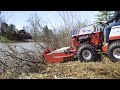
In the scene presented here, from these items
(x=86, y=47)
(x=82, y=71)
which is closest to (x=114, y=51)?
(x=86, y=47)

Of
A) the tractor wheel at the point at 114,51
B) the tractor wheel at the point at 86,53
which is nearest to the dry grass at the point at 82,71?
the tractor wheel at the point at 114,51

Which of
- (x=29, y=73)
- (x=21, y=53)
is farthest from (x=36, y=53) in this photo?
(x=29, y=73)

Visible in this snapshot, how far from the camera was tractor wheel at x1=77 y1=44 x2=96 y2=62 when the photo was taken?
22.4ft

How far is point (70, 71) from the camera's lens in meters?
6.07

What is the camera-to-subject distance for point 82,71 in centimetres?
597

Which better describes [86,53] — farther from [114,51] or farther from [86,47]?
[114,51]

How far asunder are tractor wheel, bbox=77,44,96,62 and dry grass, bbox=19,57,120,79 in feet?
0.96

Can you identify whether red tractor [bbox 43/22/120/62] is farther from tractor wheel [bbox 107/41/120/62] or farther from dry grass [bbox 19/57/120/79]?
dry grass [bbox 19/57/120/79]

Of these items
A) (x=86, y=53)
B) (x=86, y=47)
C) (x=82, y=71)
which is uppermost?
(x=86, y=47)

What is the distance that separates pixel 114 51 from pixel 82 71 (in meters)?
1.08

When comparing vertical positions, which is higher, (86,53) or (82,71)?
(86,53)

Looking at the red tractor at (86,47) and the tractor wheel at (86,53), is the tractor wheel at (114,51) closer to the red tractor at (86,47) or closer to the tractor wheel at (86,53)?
the red tractor at (86,47)

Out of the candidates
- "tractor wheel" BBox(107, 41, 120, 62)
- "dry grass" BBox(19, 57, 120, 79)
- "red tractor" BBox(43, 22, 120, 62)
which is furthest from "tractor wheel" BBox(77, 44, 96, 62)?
"tractor wheel" BBox(107, 41, 120, 62)
